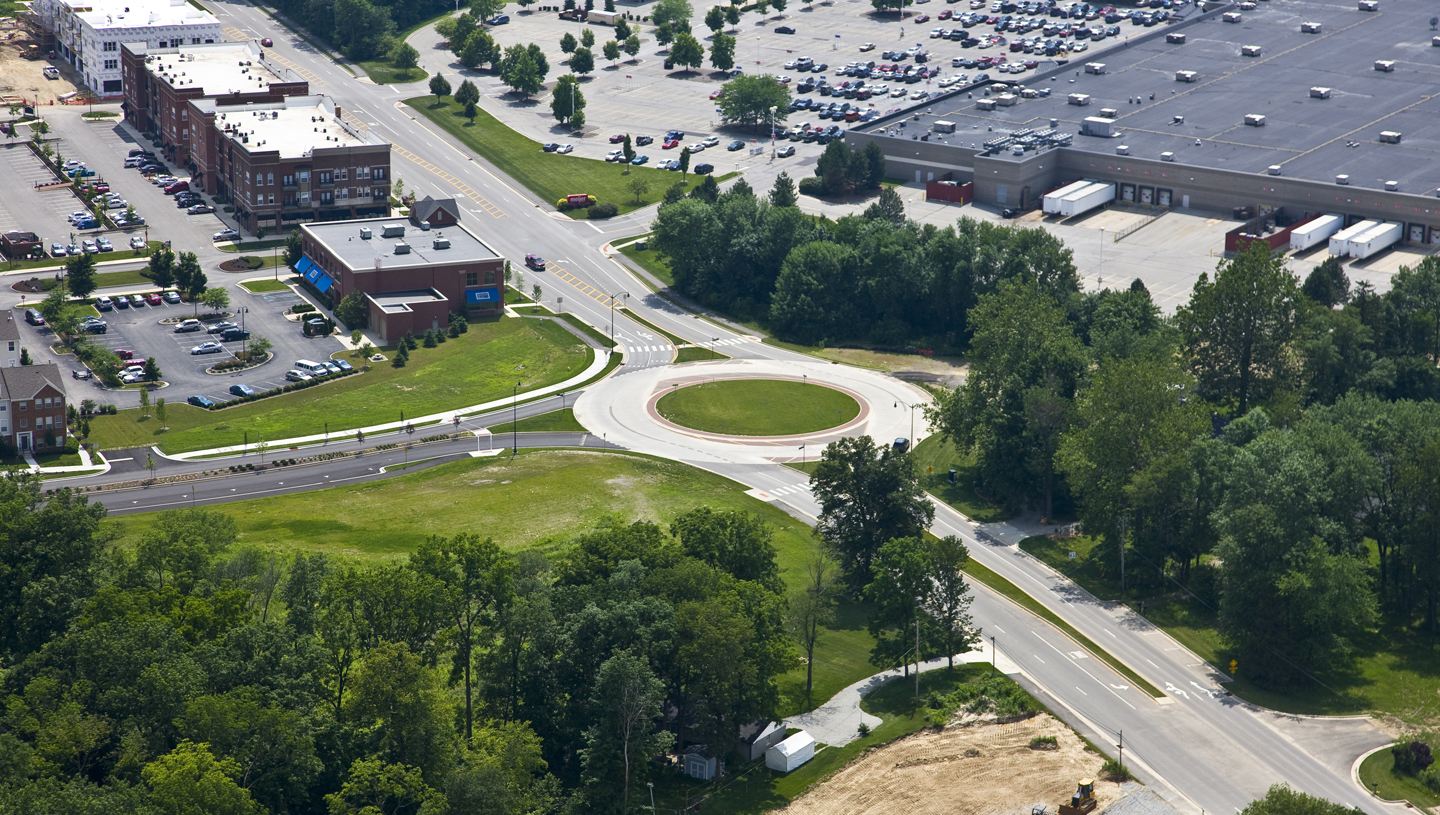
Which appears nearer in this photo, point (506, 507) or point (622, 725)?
point (622, 725)

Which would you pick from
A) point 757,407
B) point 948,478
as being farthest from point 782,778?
point 757,407

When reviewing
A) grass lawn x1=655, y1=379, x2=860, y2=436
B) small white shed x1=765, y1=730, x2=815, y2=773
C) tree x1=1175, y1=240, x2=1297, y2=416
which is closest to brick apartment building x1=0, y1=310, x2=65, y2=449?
grass lawn x1=655, y1=379, x2=860, y2=436

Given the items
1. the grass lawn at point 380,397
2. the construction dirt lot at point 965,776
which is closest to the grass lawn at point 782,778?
the construction dirt lot at point 965,776

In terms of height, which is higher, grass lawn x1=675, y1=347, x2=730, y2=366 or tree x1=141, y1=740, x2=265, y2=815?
tree x1=141, y1=740, x2=265, y2=815

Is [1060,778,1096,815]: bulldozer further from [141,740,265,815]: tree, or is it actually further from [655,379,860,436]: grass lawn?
[655,379,860,436]: grass lawn

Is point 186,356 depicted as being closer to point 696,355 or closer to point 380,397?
point 380,397

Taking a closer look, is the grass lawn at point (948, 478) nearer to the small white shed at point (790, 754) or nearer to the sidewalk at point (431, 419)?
the sidewalk at point (431, 419)
